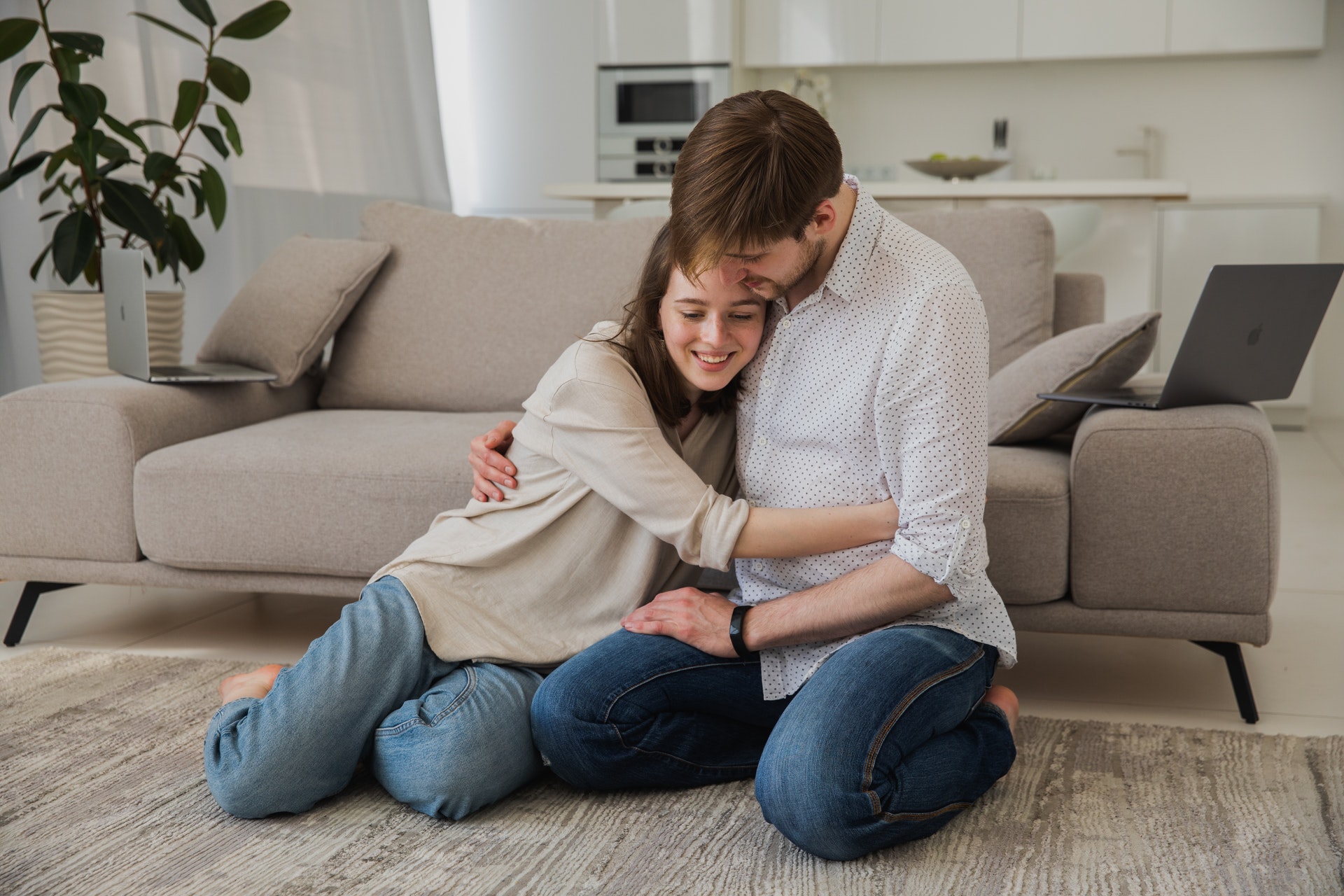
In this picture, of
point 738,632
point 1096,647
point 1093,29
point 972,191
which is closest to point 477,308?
point 738,632

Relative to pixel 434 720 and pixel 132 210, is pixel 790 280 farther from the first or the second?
pixel 132 210

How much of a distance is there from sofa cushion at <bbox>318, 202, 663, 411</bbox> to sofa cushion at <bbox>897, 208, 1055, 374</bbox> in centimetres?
66

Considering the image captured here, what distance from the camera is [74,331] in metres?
3.01

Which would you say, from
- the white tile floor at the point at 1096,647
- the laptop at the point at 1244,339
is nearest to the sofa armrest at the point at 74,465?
the white tile floor at the point at 1096,647

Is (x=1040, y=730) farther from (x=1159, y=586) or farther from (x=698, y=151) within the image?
(x=698, y=151)

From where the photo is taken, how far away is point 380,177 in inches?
199

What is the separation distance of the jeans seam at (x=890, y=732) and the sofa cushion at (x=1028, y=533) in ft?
1.50

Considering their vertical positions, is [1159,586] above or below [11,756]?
above

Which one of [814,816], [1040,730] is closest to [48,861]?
[814,816]

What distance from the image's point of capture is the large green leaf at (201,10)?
3.12 metres

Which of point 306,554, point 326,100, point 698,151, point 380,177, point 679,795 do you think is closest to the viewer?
point 698,151

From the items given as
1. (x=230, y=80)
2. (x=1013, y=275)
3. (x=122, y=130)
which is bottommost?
(x=1013, y=275)

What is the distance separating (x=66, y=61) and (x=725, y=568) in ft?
7.90

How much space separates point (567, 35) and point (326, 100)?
1.33 metres
